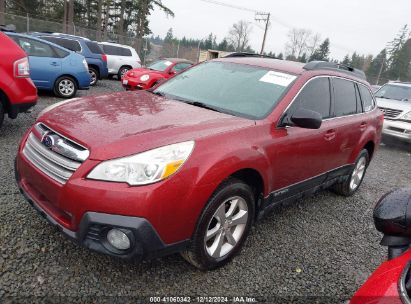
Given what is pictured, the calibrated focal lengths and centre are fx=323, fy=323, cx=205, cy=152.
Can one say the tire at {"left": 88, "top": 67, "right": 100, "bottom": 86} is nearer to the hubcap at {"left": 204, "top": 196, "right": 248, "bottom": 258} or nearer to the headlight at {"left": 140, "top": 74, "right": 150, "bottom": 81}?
the headlight at {"left": 140, "top": 74, "right": 150, "bottom": 81}

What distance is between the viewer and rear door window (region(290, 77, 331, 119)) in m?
3.09

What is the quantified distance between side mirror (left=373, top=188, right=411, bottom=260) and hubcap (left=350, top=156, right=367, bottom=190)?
3.14 meters

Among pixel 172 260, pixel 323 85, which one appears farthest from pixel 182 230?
pixel 323 85

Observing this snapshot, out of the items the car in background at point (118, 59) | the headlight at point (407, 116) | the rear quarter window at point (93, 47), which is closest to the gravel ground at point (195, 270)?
the headlight at point (407, 116)

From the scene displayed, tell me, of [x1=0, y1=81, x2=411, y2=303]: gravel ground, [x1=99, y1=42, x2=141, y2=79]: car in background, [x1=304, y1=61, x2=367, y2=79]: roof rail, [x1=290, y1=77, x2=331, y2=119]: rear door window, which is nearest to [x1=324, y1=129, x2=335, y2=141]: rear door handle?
[x1=290, y1=77, x2=331, y2=119]: rear door window

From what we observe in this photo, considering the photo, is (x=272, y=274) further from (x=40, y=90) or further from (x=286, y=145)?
(x=40, y=90)

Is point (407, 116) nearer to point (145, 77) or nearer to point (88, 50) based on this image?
point (145, 77)

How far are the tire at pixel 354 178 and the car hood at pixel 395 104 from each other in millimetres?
5027

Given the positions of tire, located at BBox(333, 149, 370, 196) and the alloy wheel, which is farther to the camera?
the alloy wheel

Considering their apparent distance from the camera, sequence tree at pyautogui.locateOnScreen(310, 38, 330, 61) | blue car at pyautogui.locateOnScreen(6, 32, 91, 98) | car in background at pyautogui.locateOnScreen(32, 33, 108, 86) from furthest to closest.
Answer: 1. tree at pyautogui.locateOnScreen(310, 38, 330, 61)
2. car in background at pyautogui.locateOnScreen(32, 33, 108, 86)
3. blue car at pyautogui.locateOnScreen(6, 32, 91, 98)

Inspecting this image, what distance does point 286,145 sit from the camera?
9.36 feet

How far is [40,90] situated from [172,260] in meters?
7.79

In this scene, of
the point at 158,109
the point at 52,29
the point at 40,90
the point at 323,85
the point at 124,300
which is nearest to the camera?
the point at 124,300

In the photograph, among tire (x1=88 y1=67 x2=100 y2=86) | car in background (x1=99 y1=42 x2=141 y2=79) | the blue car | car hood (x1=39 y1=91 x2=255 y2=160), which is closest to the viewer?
car hood (x1=39 y1=91 x2=255 y2=160)
